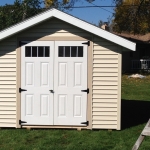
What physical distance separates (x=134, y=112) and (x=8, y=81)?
204 inches

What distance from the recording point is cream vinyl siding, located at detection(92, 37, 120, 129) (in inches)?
382

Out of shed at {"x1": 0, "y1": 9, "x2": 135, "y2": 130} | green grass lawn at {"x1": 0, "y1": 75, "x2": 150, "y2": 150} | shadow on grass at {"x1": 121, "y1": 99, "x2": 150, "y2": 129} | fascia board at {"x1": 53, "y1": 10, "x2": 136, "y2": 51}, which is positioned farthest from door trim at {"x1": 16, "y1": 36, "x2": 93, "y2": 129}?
shadow on grass at {"x1": 121, "y1": 99, "x2": 150, "y2": 129}

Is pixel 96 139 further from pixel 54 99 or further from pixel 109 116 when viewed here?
pixel 54 99

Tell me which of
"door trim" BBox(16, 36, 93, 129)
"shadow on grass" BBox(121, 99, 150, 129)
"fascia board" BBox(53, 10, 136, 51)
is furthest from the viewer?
"shadow on grass" BBox(121, 99, 150, 129)

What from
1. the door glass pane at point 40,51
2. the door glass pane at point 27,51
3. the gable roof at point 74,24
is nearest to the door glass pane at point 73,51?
the gable roof at point 74,24

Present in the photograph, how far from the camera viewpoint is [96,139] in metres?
8.87

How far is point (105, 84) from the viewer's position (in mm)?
9750

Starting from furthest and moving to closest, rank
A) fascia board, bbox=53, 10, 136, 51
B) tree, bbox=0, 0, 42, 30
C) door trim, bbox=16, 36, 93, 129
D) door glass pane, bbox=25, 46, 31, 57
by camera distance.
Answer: tree, bbox=0, 0, 42, 30 < door glass pane, bbox=25, 46, 31, 57 < door trim, bbox=16, 36, 93, 129 < fascia board, bbox=53, 10, 136, 51

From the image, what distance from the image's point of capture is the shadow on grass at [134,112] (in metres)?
11.1

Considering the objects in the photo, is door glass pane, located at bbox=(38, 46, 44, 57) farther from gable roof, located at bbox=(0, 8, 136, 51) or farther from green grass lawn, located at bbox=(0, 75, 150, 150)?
green grass lawn, located at bbox=(0, 75, 150, 150)

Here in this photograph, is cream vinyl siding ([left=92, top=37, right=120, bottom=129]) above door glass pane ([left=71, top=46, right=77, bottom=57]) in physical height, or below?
below

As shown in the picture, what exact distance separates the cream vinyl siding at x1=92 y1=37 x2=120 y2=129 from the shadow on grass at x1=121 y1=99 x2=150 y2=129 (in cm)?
82

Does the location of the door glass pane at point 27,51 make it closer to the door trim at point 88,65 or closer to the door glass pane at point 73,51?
the door trim at point 88,65

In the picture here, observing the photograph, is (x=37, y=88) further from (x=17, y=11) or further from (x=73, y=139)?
(x=17, y=11)
